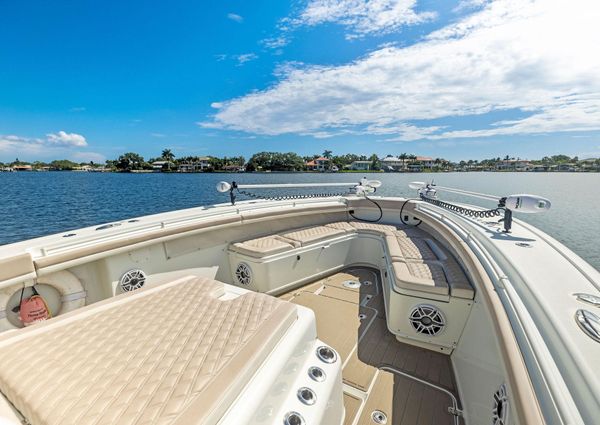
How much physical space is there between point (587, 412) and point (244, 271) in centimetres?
279

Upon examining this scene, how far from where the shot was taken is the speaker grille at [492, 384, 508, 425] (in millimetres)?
1094

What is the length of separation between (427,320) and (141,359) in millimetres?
2092

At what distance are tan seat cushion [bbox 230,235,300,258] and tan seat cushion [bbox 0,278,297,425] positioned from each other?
1259 mm

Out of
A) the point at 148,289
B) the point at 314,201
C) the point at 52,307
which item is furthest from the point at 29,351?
the point at 314,201

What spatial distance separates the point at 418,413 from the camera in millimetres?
1694

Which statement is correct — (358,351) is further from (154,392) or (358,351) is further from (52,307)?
(52,307)

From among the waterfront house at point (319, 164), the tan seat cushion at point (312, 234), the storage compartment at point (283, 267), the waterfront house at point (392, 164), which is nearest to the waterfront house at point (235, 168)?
the waterfront house at point (319, 164)

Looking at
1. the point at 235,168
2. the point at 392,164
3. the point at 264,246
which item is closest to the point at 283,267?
the point at 264,246

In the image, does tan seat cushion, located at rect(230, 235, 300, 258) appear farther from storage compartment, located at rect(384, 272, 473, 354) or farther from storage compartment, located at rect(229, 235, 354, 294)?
storage compartment, located at rect(384, 272, 473, 354)

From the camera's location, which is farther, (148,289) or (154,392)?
(148,289)

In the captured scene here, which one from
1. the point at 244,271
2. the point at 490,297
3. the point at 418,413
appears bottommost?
the point at 418,413

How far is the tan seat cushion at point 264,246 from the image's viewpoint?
2914 mm

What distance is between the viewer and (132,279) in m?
2.45

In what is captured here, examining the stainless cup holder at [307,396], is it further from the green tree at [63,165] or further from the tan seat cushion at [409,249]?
the green tree at [63,165]
